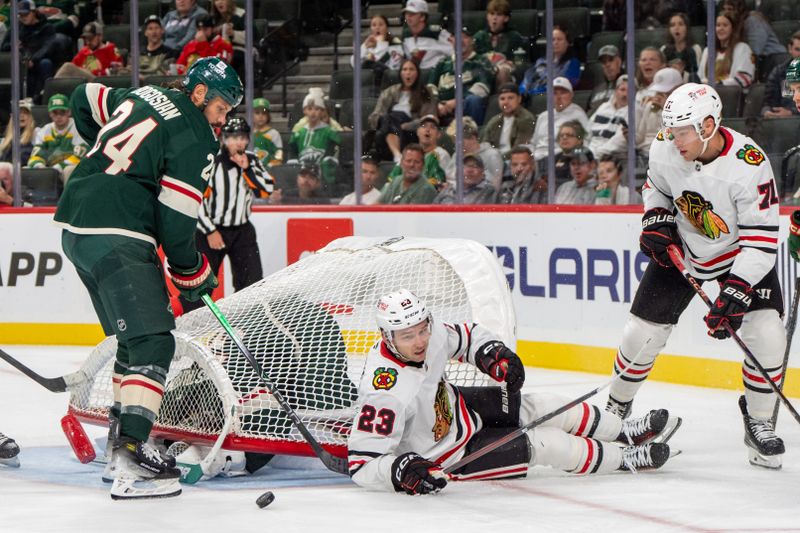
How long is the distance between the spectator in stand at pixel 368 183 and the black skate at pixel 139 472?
12.9 ft

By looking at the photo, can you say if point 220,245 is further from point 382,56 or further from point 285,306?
point 285,306

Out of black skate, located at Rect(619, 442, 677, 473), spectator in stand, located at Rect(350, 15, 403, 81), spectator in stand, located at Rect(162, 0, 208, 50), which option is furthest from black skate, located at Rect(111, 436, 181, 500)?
spectator in stand, located at Rect(162, 0, 208, 50)

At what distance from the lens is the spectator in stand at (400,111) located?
733cm

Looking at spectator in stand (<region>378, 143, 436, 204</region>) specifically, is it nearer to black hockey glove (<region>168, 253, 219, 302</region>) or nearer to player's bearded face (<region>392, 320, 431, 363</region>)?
black hockey glove (<region>168, 253, 219, 302</region>)

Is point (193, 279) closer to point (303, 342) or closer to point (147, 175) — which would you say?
point (147, 175)

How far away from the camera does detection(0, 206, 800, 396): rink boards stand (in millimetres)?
5965

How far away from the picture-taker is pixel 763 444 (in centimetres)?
409

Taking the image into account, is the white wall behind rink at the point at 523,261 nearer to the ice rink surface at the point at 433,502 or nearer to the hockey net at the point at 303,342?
the hockey net at the point at 303,342

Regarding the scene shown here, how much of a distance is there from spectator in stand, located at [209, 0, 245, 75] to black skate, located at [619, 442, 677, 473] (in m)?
4.52

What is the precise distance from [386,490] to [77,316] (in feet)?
14.4

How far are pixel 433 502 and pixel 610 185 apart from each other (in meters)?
3.22

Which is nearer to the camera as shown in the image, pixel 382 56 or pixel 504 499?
pixel 504 499

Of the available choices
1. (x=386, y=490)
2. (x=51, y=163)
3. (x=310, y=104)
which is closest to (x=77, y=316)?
(x=51, y=163)

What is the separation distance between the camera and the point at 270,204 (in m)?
7.73
